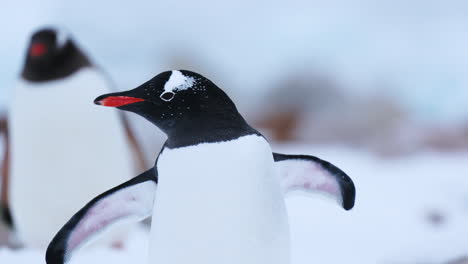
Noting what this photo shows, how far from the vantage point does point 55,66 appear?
0.90 meters

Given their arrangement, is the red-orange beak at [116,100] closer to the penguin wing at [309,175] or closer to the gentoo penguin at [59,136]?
the penguin wing at [309,175]

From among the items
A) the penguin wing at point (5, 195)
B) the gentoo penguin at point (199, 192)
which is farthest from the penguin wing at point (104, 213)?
the penguin wing at point (5, 195)

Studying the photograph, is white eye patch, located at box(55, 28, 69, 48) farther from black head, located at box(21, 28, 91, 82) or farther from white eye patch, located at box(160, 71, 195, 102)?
white eye patch, located at box(160, 71, 195, 102)

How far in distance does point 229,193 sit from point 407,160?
144cm

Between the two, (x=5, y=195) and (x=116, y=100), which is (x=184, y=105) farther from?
(x=5, y=195)

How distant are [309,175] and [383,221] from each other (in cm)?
62

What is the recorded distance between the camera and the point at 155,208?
518 mm

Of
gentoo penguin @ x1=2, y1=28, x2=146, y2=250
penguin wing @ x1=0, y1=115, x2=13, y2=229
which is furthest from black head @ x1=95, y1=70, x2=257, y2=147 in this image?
penguin wing @ x1=0, y1=115, x2=13, y2=229

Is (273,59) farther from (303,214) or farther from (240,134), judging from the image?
(240,134)

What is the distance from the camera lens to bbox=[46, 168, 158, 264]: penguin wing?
1.63ft

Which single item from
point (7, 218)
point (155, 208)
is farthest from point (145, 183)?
point (7, 218)

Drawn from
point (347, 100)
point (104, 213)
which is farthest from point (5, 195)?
point (347, 100)

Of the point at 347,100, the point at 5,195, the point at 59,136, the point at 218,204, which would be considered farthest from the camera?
the point at 347,100

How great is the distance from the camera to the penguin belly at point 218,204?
495 mm
